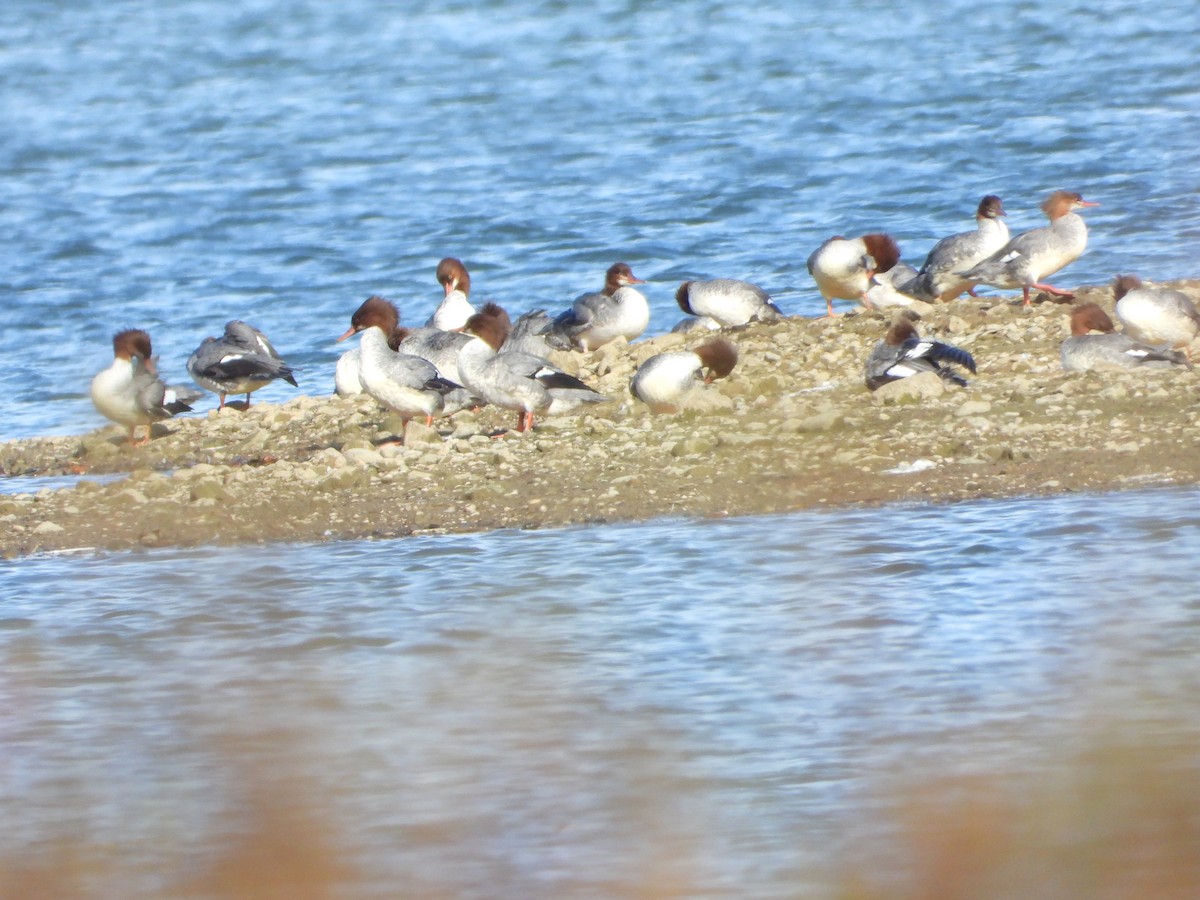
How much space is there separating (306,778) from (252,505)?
4318mm

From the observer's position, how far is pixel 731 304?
1248 centimetres

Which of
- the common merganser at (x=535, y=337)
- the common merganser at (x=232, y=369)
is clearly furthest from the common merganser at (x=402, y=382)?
the common merganser at (x=232, y=369)

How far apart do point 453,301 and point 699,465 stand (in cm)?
586

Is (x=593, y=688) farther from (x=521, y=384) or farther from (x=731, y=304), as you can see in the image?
(x=731, y=304)

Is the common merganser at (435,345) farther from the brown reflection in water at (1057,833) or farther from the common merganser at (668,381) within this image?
the brown reflection in water at (1057,833)

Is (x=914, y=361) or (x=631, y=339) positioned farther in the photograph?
(x=631, y=339)

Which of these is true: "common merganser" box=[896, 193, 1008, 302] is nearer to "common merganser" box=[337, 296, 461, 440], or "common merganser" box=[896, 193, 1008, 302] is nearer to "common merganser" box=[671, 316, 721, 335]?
"common merganser" box=[671, 316, 721, 335]

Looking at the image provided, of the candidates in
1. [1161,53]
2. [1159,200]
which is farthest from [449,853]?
[1161,53]

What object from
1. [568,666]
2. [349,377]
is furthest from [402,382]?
[568,666]

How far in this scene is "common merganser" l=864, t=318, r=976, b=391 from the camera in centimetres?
962

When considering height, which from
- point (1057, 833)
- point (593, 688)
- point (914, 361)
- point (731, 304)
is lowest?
point (731, 304)

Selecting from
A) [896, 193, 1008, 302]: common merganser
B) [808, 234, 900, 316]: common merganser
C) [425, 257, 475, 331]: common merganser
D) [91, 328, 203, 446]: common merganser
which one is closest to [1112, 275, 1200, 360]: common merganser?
[896, 193, 1008, 302]: common merganser

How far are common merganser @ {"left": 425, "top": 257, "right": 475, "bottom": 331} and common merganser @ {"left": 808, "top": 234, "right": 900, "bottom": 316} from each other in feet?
8.07

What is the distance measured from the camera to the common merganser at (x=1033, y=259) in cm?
1216
